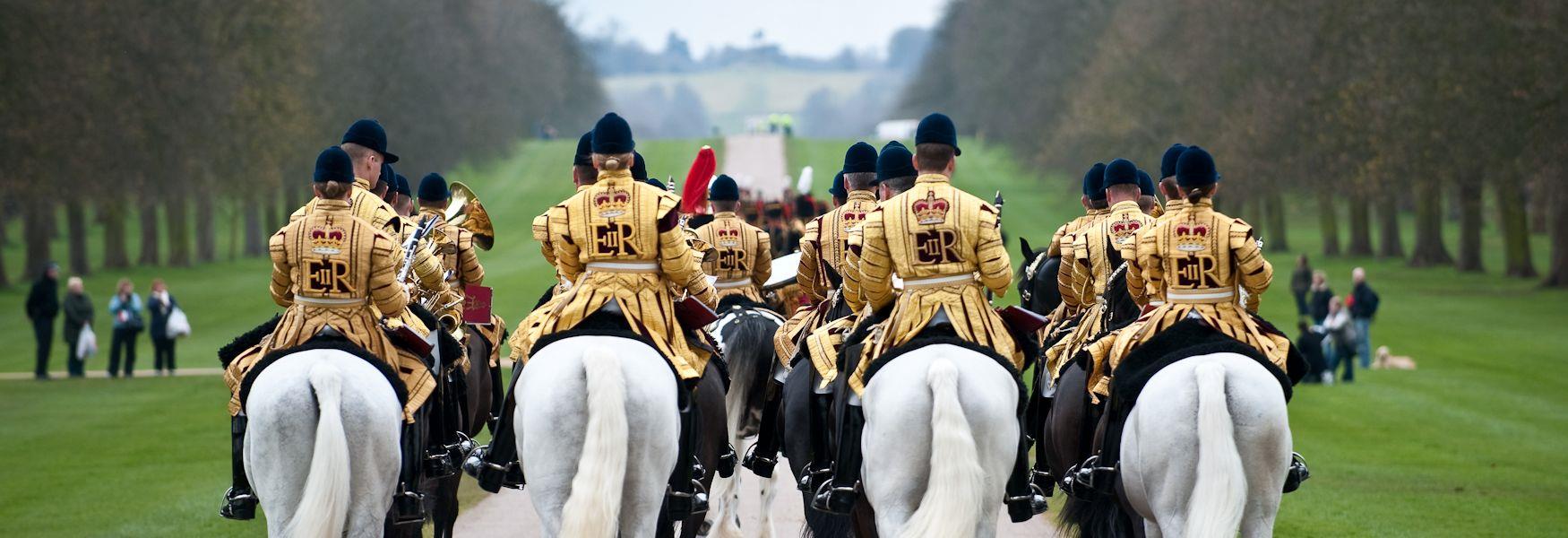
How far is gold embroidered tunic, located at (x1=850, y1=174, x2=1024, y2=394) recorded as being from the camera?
9289mm

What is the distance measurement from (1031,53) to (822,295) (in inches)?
2896

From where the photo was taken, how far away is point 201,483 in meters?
18.6

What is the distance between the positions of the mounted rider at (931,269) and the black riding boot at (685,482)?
0.70 meters

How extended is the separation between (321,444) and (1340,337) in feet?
78.4

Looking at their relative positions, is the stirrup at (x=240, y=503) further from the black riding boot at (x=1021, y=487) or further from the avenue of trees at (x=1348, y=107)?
the avenue of trees at (x=1348, y=107)

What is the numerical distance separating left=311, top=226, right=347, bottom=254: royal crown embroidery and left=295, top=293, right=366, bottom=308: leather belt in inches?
10.0

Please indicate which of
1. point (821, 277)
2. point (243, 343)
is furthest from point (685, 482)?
point (821, 277)

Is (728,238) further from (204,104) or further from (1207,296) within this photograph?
(204,104)

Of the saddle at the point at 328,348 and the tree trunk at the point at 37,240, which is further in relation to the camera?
the tree trunk at the point at 37,240

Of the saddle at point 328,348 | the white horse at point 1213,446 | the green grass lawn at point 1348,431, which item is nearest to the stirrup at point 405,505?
the saddle at point 328,348

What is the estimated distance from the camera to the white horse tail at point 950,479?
827 centimetres

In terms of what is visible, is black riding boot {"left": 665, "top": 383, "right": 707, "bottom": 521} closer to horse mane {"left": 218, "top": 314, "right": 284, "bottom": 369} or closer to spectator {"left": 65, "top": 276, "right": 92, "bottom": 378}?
horse mane {"left": 218, "top": 314, "right": 284, "bottom": 369}

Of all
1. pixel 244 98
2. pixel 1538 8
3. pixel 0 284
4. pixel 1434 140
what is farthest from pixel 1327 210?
pixel 0 284

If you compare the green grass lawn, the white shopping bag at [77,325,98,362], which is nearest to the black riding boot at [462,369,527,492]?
the green grass lawn
